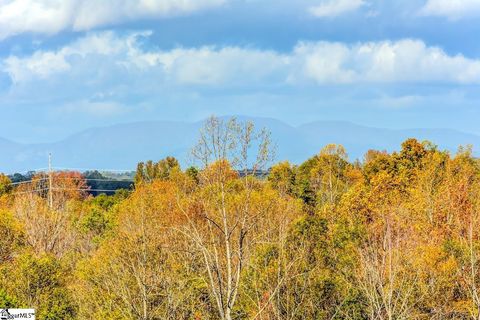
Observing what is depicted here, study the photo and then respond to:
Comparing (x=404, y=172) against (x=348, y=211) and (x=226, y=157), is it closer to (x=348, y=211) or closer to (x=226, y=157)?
(x=348, y=211)

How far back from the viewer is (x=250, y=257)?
27547 mm

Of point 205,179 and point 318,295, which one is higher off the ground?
point 205,179

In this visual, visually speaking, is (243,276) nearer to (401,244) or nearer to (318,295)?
(318,295)

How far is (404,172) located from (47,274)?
3857cm

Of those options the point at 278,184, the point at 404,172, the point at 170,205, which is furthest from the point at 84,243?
the point at 404,172

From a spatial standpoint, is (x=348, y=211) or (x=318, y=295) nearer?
(x=318, y=295)

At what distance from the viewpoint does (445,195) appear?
47.4 metres

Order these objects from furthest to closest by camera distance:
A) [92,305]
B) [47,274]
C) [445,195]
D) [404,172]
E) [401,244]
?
1. [404,172]
2. [445,195]
3. [401,244]
4. [47,274]
5. [92,305]

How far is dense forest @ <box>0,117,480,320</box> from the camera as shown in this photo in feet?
71.3

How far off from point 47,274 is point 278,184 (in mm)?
47198

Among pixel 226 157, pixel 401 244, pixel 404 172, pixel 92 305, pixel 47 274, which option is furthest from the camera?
pixel 404 172

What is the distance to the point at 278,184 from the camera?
76438 millimetres

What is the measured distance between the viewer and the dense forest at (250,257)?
21719 millimetres

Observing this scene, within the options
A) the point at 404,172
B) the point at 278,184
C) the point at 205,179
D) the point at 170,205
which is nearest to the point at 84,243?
the point at 170,205
